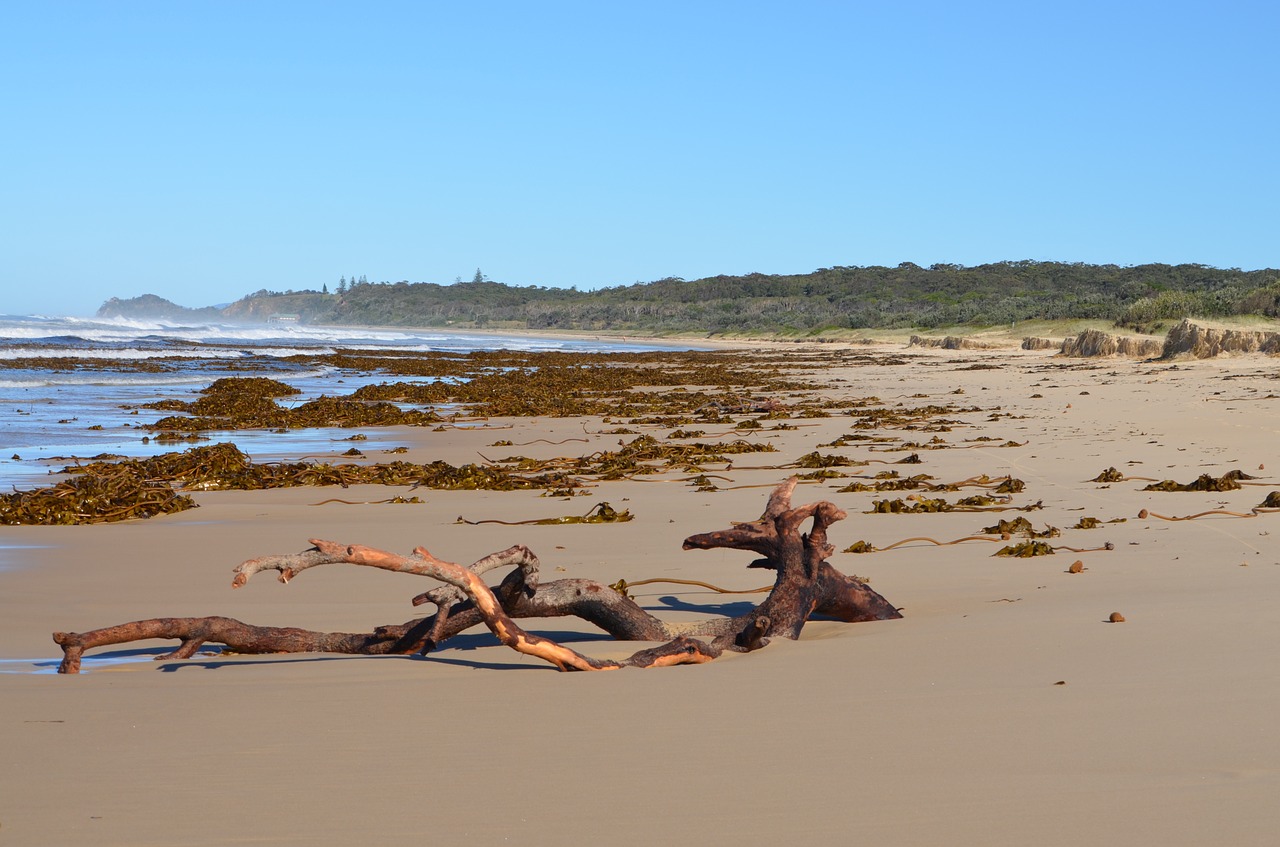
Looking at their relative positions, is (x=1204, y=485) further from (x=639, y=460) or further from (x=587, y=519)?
(x=639, y=460)

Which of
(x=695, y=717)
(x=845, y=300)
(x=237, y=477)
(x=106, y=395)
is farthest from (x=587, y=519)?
(x=845, y=300)

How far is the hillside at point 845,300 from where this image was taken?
5426 centimetres

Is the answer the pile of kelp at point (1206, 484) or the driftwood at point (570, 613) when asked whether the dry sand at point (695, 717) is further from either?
the pile of kelp at point (1206, 484)

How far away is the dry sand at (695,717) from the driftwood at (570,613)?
2.5 inches

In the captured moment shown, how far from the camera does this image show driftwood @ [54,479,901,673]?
307cm

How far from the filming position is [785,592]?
11.5ft

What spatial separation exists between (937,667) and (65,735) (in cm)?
219

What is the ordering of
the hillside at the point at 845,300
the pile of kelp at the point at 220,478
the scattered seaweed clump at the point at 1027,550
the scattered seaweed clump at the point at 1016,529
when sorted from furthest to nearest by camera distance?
the hillside at the point at 845,300 → the pile of kelp at the point at 220,478 → the scattered seaweed clump at the point at 1016,529 → the scattered seaweed clump at the point at 1027,550

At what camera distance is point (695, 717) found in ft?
8.80

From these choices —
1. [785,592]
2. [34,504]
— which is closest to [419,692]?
[785,592]

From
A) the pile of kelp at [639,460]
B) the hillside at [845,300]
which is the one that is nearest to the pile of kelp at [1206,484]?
the pile of kelp at [639,460]

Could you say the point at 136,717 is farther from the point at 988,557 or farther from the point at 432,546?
the point at 988,557

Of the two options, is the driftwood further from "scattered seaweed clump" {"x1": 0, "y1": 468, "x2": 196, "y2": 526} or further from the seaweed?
the seaweed

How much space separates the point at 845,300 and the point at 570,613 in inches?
3542
